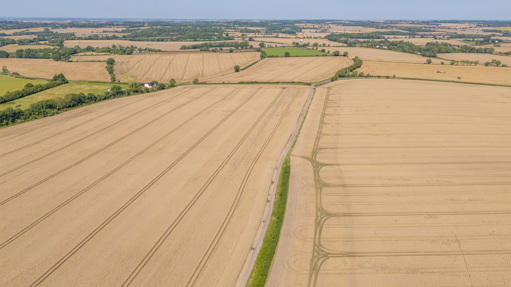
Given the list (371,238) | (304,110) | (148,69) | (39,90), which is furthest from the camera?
(148,69)

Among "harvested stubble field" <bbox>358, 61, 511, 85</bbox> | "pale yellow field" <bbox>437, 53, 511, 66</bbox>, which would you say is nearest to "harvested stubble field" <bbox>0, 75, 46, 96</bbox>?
"harvested stubble field" <bbox>358, 61, 511, 85</bbox>

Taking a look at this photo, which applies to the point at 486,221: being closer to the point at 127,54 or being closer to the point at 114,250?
the point at 114,250

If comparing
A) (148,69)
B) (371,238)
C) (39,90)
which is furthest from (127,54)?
(371,238)

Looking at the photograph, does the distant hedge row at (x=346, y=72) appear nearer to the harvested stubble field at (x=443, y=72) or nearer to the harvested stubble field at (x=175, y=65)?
the harvested stubble field at (x=443, y=72)

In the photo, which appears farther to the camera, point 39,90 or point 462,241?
point 39,90

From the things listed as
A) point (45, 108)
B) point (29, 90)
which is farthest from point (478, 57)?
point (29, 90)

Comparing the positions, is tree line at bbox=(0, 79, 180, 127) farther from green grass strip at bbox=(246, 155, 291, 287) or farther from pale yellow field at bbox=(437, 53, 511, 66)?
pale yellow field at bbox=(437, 53, 511, 66)
